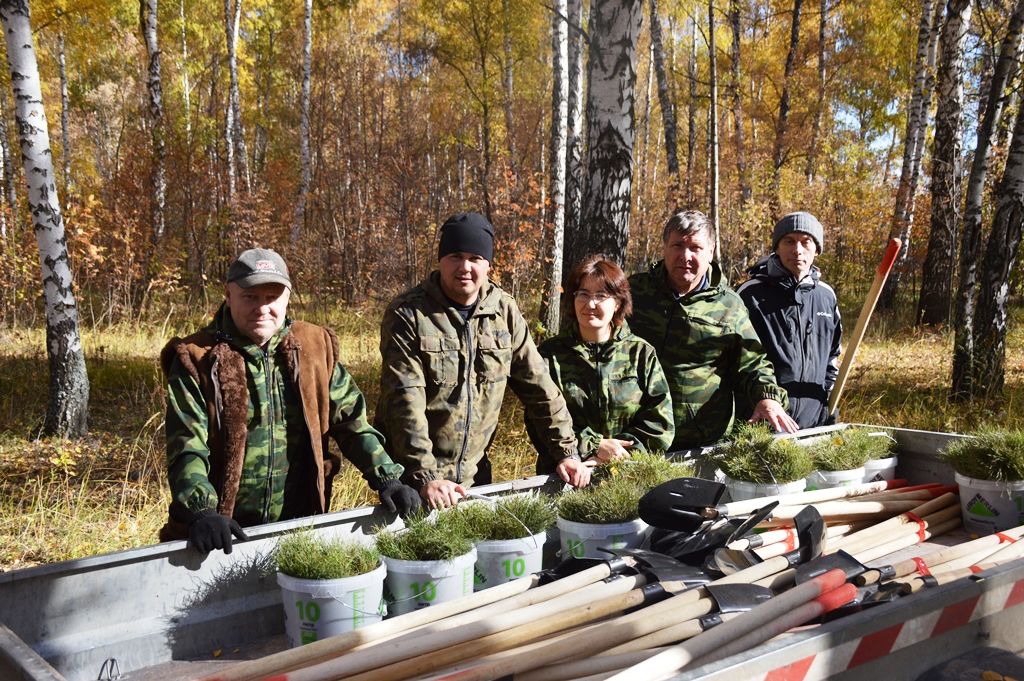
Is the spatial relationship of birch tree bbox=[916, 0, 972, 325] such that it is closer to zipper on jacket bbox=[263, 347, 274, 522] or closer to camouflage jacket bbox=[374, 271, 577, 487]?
camouflage jacket bbox=[374, 271, 577, 487]

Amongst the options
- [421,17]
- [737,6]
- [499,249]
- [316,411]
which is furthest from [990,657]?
[421,17]

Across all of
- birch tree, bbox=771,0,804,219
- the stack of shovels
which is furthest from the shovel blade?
birch tree, bbox=771,0,804,219

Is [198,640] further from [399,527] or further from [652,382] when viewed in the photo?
[652,382]

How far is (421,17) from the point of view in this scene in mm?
26625

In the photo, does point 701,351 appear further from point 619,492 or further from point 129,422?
point 129,422

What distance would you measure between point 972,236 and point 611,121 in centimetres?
414

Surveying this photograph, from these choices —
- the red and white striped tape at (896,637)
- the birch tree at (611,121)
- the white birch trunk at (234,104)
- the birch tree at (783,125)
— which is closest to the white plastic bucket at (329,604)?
the red and white striped tape at (896,637)

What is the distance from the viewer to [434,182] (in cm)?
1831

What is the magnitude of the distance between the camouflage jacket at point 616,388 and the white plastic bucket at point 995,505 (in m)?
1.28

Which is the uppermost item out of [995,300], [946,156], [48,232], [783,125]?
[783,125]

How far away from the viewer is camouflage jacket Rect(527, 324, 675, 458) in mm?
3818

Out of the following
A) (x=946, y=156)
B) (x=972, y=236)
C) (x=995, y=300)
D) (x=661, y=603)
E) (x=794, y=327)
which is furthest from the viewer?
(x=946, y=156)

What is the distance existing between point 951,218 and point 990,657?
11.8m

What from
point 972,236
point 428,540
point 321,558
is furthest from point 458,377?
point 972,236
